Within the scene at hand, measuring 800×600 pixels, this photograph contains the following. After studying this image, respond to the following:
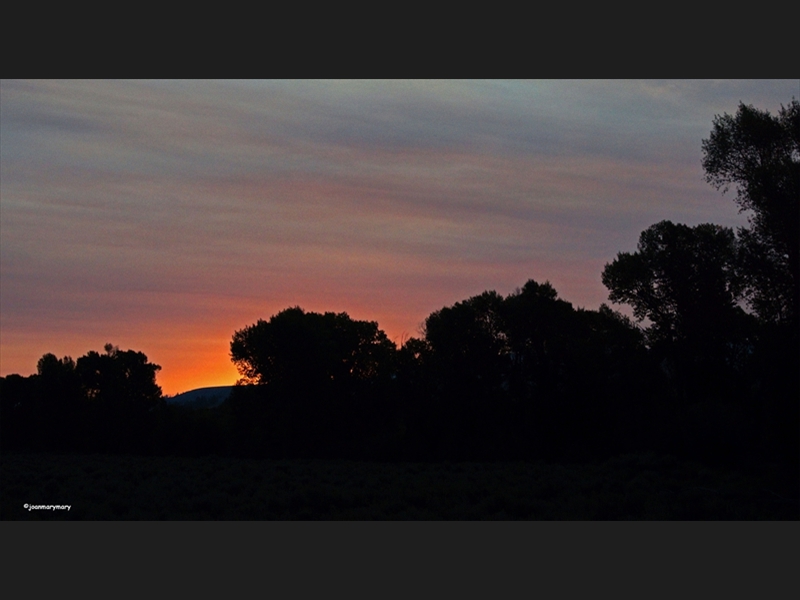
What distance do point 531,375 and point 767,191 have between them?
21133 millimetres

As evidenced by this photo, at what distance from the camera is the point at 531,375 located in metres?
42.8

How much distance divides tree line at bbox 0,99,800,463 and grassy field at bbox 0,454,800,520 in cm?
560

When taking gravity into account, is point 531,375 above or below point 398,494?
above

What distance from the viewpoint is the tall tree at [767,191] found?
23219 mm

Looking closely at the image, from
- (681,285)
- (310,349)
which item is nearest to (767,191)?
(681,285)

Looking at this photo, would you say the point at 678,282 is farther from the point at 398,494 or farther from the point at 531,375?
the point at 398,494

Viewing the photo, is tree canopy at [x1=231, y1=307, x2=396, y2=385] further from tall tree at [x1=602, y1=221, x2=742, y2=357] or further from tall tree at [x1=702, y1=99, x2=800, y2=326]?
tall tree at [x1=702, y1=99, x2=800, y2=326]

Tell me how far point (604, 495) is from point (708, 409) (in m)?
12.7

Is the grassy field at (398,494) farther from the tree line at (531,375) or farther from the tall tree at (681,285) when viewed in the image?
the tall tree at (681,285)

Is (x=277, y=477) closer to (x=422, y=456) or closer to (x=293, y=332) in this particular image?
(x=422, y=456)

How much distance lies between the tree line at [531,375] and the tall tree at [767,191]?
0.06m

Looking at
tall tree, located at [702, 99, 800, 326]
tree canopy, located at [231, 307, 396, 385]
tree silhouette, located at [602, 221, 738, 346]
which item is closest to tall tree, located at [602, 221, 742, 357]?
tree silhouette, located at [602, 221, 738, 346]

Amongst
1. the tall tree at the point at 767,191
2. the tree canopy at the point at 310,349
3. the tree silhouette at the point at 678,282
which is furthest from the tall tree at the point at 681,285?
the tree canopy at the point at 310,349

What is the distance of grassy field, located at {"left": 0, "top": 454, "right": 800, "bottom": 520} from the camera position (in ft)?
50.5
